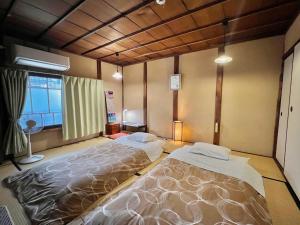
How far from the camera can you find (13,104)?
9.33ft

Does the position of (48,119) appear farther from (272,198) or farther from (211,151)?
(272,198)

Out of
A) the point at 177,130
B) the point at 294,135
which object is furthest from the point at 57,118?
the point at 294,135

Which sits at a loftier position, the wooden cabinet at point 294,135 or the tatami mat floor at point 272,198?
the wooden cabinet at point 294,135

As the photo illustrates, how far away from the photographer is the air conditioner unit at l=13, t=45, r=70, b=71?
8.90 ft

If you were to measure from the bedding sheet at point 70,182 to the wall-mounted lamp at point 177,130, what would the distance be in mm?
1839

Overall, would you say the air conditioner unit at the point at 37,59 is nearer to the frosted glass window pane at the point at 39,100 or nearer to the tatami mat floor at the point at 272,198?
the frosted glass window pane at the point at 39,100

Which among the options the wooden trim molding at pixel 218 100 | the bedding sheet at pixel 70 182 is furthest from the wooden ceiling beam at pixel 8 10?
the wooden trim molding at pixel 218 100

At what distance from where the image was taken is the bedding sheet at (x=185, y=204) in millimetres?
1008

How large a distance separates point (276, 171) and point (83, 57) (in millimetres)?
5218

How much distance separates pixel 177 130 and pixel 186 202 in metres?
2.98

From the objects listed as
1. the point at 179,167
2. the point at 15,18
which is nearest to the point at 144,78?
the point at 15,18

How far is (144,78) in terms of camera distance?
4.89 metres

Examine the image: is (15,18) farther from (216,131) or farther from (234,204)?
(216,131)

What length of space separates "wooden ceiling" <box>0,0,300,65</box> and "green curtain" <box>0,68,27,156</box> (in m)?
0.88
